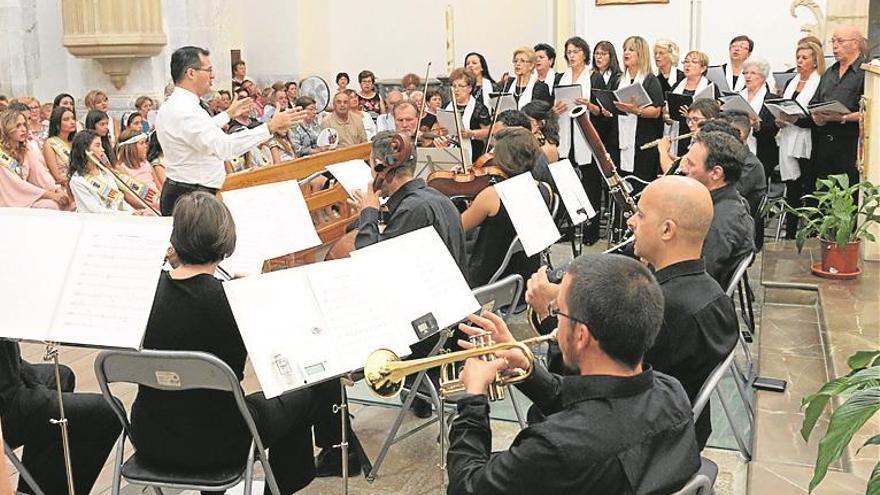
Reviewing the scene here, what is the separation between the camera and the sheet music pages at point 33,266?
2830mm

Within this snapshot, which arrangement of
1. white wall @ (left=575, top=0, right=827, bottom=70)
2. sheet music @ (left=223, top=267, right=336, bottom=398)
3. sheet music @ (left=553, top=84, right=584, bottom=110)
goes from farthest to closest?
white wall @ (left=575, top=0, right=827, bottom=70) → sheet music @ (left=553, top=84, right=584, bottom=110) → sheet music @ (left=223, top=267, right=336, bottom=398)

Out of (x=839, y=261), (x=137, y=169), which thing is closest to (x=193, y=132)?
(x=137, y=169)

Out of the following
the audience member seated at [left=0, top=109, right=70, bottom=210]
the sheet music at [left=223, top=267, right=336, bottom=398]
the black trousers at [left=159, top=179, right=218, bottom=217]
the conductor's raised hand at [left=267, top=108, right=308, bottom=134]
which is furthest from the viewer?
the audience member seated at [left=0, top=109, right=70, bottom=210]

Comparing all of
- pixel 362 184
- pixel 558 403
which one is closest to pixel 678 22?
pixel 362 184

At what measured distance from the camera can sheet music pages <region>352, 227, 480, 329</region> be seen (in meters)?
3.01

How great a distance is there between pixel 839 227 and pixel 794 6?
494cm

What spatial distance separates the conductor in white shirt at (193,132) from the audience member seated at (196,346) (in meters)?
2.56

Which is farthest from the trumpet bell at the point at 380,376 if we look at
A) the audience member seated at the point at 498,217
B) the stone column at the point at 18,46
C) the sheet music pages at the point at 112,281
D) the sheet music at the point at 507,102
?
the stone column at the point at 18,46

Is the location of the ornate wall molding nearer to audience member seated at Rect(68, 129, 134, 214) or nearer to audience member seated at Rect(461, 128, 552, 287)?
audience member seated at Rect(68, 129, 134, 214)

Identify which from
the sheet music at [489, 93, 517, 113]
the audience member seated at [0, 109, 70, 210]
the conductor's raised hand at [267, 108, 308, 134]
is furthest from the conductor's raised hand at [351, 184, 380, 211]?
the sheet music at [489, 93, 517, 113]

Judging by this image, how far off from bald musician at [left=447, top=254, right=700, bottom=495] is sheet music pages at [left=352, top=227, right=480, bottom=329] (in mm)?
803

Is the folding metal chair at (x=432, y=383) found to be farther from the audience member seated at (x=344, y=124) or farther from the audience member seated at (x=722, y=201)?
the audience member seated at (x=344, y=124)

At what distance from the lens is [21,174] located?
725 centimetres

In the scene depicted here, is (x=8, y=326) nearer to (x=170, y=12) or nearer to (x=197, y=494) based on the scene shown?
(x=197, y=494)
